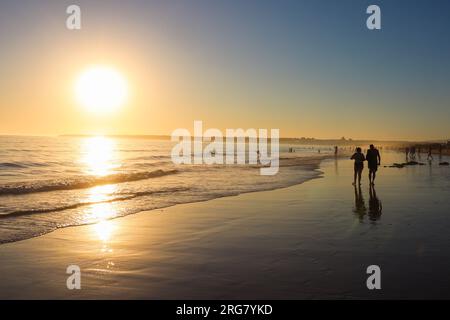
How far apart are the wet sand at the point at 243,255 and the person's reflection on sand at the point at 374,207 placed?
1.4 inches

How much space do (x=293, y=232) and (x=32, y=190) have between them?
16.9 metres

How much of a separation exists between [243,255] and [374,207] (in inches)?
309

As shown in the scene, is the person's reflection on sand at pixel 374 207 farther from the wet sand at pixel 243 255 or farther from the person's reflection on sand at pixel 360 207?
the person's reflection on sand at pixel 360 207

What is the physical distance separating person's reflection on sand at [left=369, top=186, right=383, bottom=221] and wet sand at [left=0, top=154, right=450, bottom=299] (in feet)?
0.12

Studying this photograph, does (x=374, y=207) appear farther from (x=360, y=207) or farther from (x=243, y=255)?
(x=243, y=255)

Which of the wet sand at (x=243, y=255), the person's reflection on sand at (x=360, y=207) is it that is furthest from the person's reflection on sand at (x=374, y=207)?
the person's reflection on sand at (x=360, y=207)

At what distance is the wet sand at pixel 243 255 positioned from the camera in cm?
645

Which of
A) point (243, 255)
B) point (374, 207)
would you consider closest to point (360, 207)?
point (374, 207)

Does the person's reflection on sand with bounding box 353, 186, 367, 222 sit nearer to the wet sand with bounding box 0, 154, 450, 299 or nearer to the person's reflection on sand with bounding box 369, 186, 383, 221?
the wet sand with bounding box 0, 154, 450, 299

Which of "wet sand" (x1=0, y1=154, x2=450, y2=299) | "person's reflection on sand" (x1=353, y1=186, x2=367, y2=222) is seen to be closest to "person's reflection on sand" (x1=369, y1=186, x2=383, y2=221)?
"wet sand" (x1=0, y1=154, x2=450, y2=299)

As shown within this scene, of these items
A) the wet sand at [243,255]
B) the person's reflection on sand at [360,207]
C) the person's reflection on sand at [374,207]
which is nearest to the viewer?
the wet sand at [243,255]
